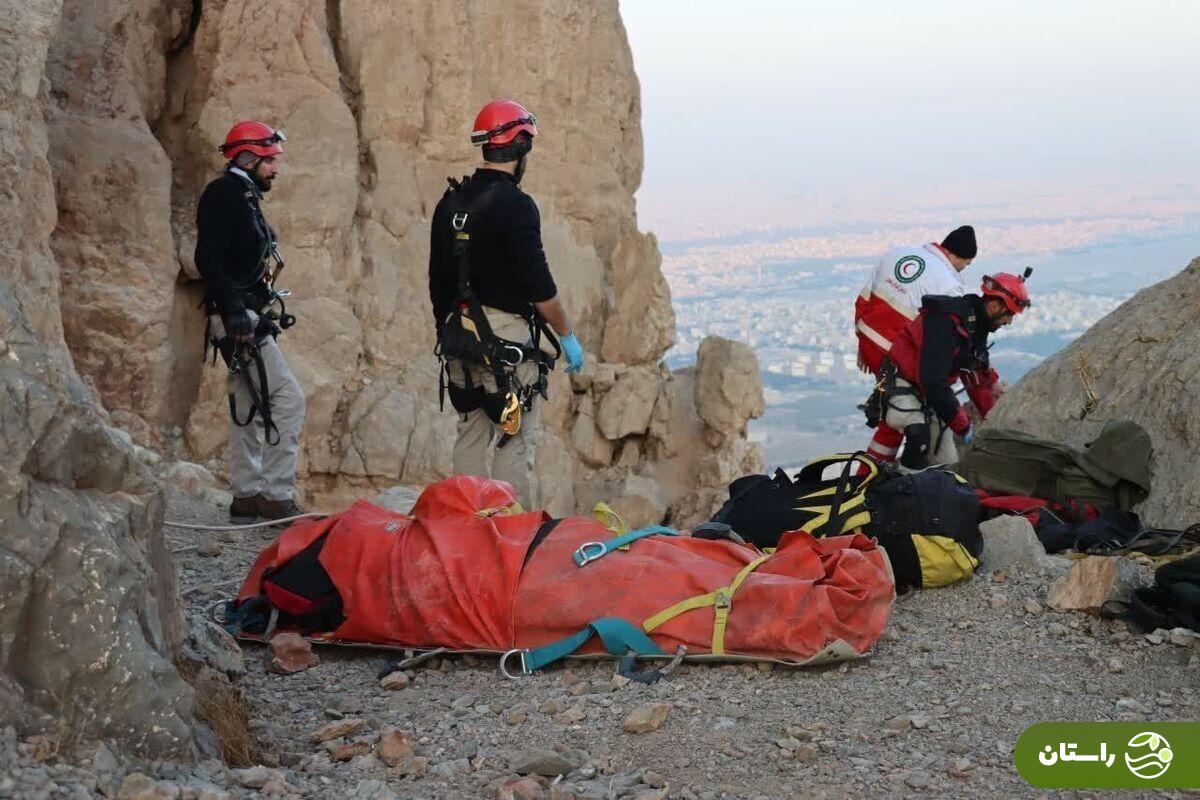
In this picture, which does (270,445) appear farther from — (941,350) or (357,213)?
(357,213)

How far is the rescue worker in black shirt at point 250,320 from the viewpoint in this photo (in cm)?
728

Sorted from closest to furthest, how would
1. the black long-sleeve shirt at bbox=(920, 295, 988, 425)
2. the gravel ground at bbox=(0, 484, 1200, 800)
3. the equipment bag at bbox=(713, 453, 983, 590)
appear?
the gravel ground at bbox=(0, 484, 1200, 800)
the equipment bag at bbox=(713, 453, 983, 590)
the black long-sleeve shirt at bbox=(920, 295, 988, 425)

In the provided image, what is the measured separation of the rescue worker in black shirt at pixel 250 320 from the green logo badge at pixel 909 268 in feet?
13.0

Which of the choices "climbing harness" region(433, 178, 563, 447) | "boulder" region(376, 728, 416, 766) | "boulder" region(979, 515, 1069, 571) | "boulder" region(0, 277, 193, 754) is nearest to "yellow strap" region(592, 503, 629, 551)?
"climbing harness" region(433, 178, 563, 447)

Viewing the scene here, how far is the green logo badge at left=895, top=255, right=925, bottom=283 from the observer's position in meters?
8.13

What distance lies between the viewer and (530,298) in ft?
20.7

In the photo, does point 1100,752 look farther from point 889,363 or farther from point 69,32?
point 69,32

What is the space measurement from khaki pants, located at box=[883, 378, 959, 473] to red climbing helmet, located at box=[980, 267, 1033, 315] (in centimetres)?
77

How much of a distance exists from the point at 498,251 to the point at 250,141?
2.08 m

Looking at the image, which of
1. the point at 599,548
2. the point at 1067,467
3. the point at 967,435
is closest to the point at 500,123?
the point at 599,548

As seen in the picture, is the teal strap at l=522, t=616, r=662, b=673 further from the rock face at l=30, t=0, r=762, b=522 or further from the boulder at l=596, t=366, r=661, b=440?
the boulder at l=596, t=366, r=661, b=440

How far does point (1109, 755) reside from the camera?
3691 millimetres

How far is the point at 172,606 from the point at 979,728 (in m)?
2.54

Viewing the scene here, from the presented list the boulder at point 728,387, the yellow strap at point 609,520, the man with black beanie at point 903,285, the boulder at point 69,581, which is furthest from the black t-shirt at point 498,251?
the boulder at point 728,387
